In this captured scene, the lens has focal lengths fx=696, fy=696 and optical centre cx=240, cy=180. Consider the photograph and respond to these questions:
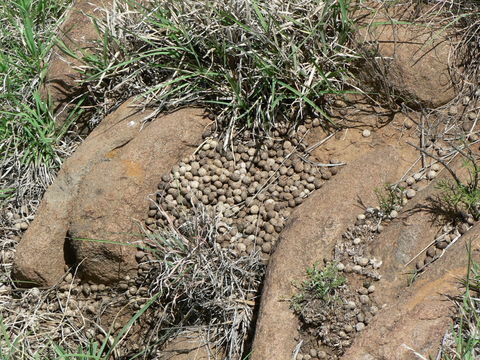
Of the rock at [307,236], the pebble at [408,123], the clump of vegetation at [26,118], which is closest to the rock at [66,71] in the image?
the clump of vegetation at [26,118]

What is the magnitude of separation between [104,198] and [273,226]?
88cm

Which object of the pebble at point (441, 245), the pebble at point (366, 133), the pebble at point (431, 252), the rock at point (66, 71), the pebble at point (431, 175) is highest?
the rock at point (66, 71)

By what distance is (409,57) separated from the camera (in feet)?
11.3

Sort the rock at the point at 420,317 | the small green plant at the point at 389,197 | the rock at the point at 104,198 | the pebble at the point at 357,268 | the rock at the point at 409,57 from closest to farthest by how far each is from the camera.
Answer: the rock at the point at 420,317 < the pebble at the point at 357,268 < the small green plant at the point at 389,197 < the rock at the point at 409,57 < the rock at the point at 104,198

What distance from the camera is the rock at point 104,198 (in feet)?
11.6

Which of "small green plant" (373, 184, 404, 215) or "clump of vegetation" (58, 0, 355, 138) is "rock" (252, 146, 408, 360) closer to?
"small green plant" (373, 184, 404, 215)

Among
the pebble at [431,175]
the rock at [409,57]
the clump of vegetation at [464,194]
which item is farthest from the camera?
the rock at [409,57]

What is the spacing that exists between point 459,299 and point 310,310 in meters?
0.63

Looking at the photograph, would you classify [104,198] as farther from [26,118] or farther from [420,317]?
[420,317]

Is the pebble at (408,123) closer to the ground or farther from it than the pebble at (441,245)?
farther from it

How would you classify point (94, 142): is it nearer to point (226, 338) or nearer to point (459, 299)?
point (226, 338)

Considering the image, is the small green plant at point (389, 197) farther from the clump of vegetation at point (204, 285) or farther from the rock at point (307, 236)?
the clump of vegetation at point (204, 285)

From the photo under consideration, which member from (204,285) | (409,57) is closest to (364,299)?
(204,285)

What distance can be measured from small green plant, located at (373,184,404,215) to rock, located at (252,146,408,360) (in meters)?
0.04
